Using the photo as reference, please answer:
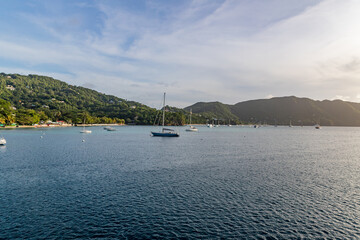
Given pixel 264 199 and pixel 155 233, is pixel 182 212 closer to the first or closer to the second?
pixel 155 233

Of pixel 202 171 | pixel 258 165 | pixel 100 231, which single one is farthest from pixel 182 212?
pixel 258 165

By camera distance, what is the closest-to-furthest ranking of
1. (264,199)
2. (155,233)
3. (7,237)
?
(7,237) < (155,233) < (264,199)

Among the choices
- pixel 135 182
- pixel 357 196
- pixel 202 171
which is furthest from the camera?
pixel 202 171

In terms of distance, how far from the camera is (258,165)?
2344 inches

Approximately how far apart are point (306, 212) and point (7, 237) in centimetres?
3278

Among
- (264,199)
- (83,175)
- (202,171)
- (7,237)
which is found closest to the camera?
(7,237)

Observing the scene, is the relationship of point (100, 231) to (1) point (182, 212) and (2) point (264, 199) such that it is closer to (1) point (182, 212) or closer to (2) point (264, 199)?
(1) point (182, 212)

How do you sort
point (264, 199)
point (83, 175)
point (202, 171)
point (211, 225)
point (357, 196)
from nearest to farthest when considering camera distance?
point (211, 225)
point (264, 199)
point (357, 196)
point (83, 175)
point (202, 171)

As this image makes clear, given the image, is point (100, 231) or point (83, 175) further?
point (83, 175)

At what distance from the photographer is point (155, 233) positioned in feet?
74.4

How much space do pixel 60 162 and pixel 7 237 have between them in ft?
130

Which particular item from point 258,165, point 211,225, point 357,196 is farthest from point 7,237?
point 258,165

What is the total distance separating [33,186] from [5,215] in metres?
11.8

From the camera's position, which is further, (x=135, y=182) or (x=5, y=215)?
(x=135, y=182)
